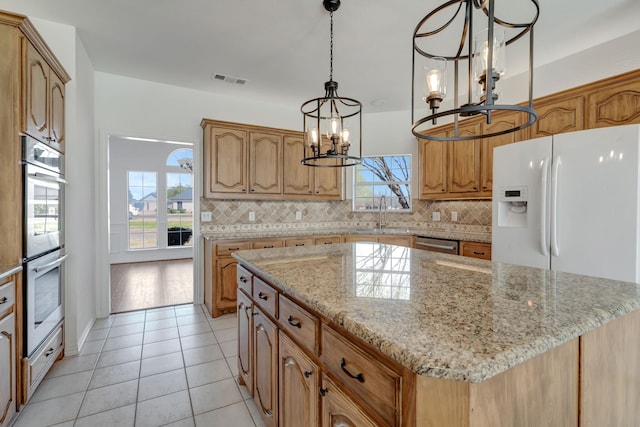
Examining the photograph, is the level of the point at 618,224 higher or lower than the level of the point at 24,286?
higher

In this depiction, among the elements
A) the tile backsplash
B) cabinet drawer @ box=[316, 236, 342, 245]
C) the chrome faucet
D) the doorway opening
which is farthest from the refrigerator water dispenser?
the doorway opening

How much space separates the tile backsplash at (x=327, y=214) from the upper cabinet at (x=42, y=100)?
1.68 metres

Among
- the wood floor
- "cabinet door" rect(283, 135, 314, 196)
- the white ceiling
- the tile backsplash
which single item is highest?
the white ceiling

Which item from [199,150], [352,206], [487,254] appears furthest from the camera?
[352,206]

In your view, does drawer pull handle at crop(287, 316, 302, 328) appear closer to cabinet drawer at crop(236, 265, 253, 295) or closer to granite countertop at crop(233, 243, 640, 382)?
granite countertop at crop(233, 243, 640, 382)

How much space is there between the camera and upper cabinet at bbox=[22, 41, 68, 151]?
1.82 m

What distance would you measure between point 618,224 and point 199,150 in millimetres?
3938

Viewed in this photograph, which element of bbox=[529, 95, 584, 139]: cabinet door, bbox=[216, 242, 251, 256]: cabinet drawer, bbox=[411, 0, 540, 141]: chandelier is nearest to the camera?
bbox=[411, 0, 540, 141]: chandelier

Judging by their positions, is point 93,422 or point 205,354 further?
point 205,354

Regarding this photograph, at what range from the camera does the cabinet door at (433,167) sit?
12.6 feet

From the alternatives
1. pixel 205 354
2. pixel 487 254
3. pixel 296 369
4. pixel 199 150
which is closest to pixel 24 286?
pixel 205 354

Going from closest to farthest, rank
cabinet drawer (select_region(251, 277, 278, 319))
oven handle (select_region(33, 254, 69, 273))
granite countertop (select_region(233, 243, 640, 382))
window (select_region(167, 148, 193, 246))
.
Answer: granite countertop (select_region(233, 243, 640, 382)) < cabinet drawer (select_region(251, 277, 278, 319)) < oven handle (select_region(33, 254, 69, 273)) < window (select_region(167, 148, 193, 246))

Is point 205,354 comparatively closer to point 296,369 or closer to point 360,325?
point 296,369

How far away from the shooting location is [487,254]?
10.3 feet
